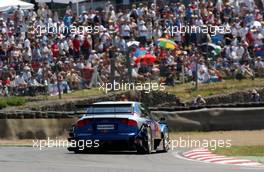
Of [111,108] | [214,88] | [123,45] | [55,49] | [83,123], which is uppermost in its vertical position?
[123,45]

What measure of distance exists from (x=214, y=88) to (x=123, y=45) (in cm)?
427

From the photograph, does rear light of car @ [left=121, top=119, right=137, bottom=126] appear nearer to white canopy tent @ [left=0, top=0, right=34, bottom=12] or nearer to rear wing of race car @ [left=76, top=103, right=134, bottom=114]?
rear wing of race car @ [left=76, top=103, right=134, bottom=114]

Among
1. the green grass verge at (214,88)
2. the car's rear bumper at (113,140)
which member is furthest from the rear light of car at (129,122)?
the green grass verge at (214,88)

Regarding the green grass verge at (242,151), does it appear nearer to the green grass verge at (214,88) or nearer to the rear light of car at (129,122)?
the rear light of car at (129,122)

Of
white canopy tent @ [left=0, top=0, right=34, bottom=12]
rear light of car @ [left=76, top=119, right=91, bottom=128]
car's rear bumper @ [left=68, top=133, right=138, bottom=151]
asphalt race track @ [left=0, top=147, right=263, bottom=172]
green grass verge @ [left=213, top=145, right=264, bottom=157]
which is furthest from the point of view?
white canopy tent @ [left=0, top=0, right=34, bottom=12]

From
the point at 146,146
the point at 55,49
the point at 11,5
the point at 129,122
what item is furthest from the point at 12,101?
the point at 146,146

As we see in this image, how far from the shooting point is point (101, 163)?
1653cm

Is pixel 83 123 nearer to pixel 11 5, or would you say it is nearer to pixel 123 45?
pixel 123 45

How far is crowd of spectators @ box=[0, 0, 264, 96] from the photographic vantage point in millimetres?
31766

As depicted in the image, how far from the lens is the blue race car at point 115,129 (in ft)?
65.0

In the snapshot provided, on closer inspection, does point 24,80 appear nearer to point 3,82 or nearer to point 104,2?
point 3,82

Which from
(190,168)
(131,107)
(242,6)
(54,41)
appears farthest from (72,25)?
(190,168)

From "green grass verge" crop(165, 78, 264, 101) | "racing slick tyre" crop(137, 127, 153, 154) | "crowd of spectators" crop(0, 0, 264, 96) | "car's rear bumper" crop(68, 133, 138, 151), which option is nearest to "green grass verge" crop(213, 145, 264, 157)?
"racing slick tyre" crop(137, 127, 153, 154)

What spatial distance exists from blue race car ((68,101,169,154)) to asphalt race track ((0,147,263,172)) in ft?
0.93
